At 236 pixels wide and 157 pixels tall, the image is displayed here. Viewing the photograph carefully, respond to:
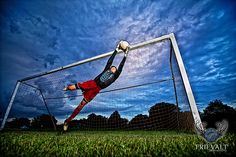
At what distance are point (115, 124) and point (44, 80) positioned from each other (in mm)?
4113

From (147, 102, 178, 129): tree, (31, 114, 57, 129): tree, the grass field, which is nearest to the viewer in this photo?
the grass field

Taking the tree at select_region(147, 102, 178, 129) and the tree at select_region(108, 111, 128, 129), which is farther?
the tree at select_region(108, 111, 128, 129)

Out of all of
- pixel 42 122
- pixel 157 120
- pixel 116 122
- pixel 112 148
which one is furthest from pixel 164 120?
pixel 42 122

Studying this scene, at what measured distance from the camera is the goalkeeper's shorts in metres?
4.95

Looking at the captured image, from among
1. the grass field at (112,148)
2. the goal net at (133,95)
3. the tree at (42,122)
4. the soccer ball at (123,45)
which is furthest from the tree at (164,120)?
the tree at (42,122)

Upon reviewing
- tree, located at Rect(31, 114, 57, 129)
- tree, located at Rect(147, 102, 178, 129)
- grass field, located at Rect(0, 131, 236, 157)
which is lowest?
grass field, located at Rect(0, 131, 236, 157)

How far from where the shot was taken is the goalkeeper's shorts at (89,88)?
495 centimetres

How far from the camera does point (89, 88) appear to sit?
16.5 feet

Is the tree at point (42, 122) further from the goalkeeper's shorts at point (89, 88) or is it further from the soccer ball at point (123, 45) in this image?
the soccer ball at point (123, 45)

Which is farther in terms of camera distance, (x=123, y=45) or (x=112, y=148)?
(x=123, y=45)

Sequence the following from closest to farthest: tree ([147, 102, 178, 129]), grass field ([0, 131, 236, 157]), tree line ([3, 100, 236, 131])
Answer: grass field ([0, 131, 236, 157])
tree line ([3, 100, 236, 131])
tree ([147, 102, 178, 129])

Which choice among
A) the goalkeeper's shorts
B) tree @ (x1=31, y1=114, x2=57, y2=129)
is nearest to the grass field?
the goalkeeper's shorts

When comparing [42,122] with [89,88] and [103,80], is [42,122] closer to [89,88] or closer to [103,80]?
[89,88]

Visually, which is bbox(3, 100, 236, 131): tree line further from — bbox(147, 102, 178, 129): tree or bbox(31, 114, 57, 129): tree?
bbox(31, 114, 57, 129): tree
